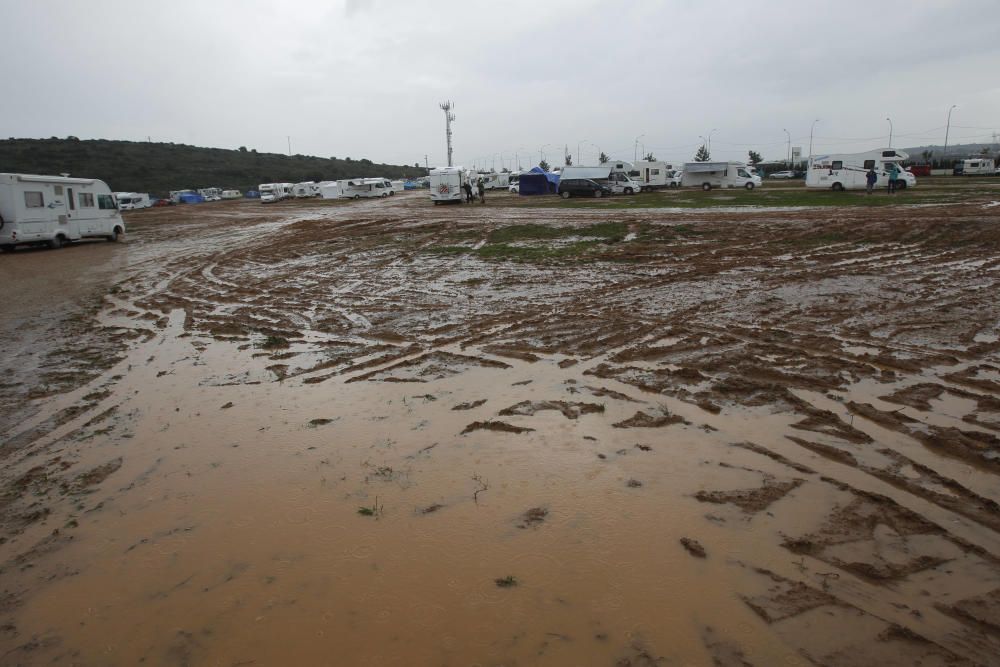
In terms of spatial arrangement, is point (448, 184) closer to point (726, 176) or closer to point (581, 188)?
point (581, 188)

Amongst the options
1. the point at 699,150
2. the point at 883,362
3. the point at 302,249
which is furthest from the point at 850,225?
the point at 699,150

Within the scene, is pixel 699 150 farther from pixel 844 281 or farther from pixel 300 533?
pixel 300 533

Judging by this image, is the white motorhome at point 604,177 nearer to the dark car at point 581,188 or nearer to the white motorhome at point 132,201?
the dark car at point 581,188

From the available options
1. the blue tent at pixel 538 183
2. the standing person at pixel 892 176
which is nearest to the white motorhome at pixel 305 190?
the blue tent at pixel 538 183

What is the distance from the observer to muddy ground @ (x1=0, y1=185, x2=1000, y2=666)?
309cm

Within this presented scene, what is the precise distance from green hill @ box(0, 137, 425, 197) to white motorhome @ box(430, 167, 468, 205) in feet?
231

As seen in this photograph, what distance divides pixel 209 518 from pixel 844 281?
1071cm

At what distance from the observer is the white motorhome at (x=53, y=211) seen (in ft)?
67.4

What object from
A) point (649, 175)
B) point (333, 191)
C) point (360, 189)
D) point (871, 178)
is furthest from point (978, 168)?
point (333, 191)

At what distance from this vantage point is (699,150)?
101m

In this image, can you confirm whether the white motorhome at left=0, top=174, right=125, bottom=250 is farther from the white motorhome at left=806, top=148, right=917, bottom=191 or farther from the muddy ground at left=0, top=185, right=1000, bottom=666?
the white motorhome at left=806, top=148, right=917, bottom=191

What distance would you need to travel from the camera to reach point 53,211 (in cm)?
2219

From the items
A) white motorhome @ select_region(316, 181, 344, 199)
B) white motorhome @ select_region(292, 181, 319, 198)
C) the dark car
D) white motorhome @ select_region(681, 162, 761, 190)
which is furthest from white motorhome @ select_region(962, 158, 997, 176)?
white motorhome @ select_region(292, 181, 319, 198)

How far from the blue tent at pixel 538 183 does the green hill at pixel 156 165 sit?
65851 mm
